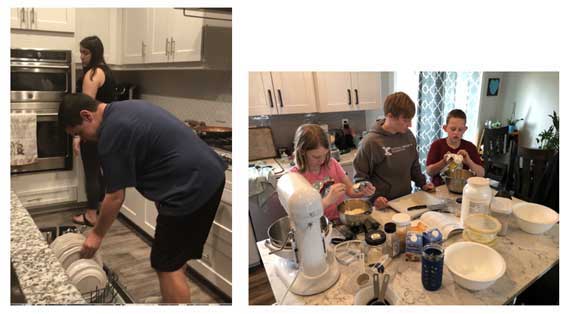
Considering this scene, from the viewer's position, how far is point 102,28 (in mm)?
1000

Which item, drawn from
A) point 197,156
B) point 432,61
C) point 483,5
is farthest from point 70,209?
point 483,5

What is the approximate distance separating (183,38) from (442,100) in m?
0.83

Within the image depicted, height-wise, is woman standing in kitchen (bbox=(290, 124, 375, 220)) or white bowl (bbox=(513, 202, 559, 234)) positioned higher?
woman standing in kitchen (bbox=(290, 124, 375, 220))

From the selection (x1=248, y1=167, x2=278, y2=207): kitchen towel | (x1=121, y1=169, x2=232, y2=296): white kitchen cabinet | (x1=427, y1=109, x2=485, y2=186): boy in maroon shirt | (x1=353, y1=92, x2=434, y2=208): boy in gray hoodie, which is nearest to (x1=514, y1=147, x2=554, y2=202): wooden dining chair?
(x1=427, y1=109, x2=485, y2=186): boy in maroon shirt

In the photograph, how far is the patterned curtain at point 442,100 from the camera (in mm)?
1178

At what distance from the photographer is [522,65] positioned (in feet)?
3.83

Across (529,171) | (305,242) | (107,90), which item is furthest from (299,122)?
(529,171)

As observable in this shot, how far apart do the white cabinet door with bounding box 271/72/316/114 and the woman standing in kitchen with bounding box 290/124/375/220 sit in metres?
0.10

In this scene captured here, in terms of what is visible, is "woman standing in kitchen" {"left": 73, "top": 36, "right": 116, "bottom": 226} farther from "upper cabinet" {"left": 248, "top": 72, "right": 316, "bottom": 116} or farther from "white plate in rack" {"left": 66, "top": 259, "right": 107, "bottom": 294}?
"upper cabinet" {"left": 248, "top": 72, "right": 316, "bottom": 116}

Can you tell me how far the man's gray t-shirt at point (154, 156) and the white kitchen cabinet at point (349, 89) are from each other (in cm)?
46

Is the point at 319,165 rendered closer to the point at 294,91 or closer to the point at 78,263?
the point at 294,91

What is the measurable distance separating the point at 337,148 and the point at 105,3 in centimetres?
89

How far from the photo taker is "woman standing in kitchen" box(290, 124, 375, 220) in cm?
123

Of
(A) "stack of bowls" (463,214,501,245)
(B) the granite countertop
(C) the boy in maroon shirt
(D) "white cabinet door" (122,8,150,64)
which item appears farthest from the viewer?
(C) the boy in maroon shirt
